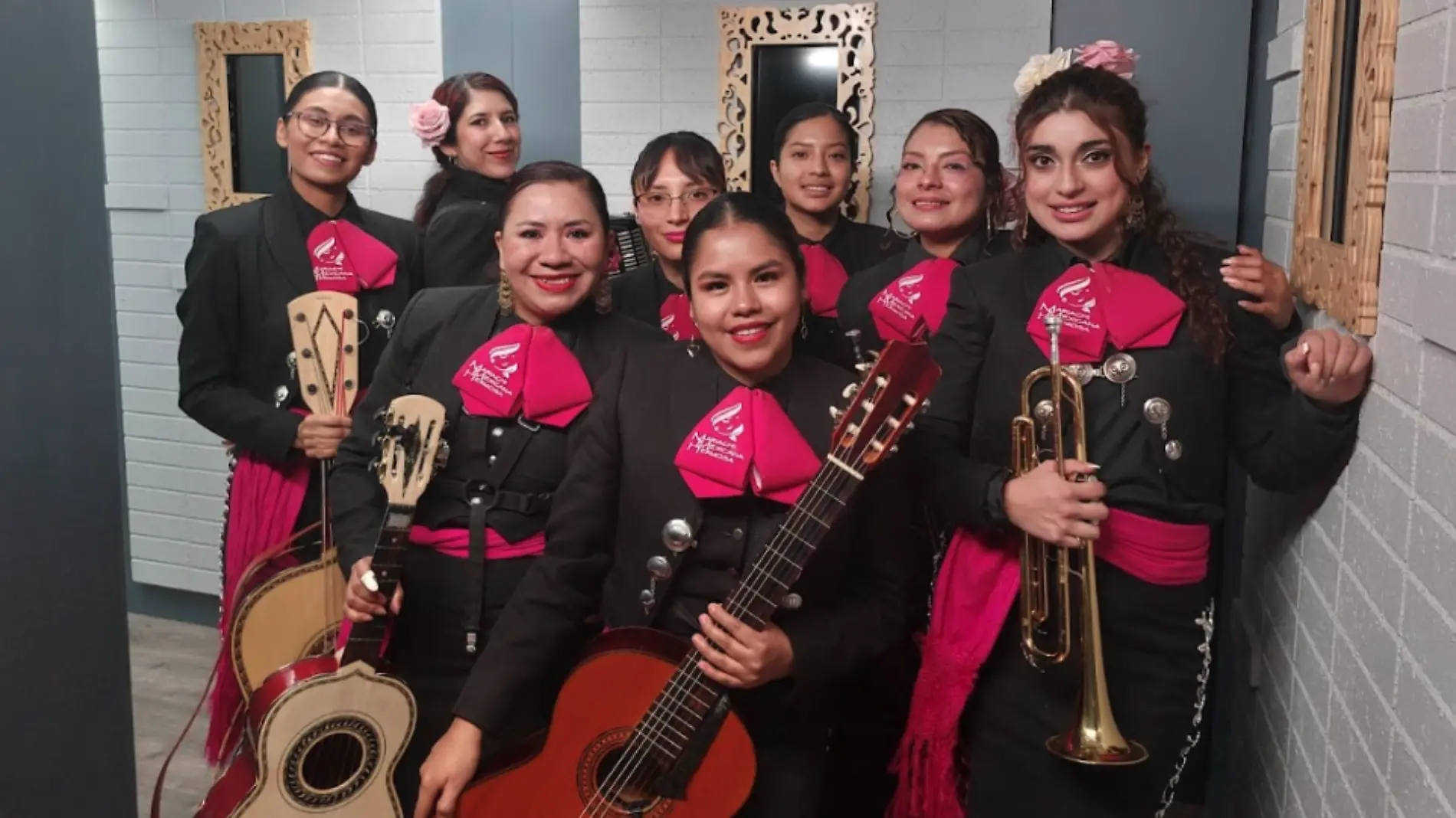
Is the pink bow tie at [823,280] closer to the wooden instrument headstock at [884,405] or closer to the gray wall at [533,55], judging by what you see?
the wooden instrument headstock at [884,405]

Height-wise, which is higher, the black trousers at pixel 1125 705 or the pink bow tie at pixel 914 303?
the pink bow tie at pixel 914 303

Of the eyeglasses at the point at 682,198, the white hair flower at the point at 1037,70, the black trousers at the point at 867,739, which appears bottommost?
the black trousers at the point at 867,739

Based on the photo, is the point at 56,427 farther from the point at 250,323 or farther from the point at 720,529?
the point at 720,529

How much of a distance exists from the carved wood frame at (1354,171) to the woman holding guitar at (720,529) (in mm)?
752

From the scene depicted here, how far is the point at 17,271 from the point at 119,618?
2.15ft

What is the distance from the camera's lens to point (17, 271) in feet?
6.68

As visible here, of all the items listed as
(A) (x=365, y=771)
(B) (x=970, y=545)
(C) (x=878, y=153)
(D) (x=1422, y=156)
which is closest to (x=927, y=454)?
(B) (x=970, y=545)

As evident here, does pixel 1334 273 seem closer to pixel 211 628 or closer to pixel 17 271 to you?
pixel 17 271

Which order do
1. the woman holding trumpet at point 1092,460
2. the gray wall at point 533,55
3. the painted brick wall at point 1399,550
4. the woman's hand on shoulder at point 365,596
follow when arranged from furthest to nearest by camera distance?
1. the gray wall at point 533,55
2. the woman's hand on shoulder at point 365,596
3. the woman holding trumpet at point 1092,460
4. the painted brick wall at point 1399,550

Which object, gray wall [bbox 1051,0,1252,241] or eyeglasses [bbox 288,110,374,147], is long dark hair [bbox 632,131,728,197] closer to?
eyeglasses [bbox 288,110,374,147]

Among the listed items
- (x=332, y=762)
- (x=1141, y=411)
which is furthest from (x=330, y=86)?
(x=1141, y=411)

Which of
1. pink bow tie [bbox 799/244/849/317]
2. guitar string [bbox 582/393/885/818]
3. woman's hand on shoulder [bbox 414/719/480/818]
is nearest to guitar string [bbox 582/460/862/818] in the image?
guitar string [bbox 582/393/885/818]

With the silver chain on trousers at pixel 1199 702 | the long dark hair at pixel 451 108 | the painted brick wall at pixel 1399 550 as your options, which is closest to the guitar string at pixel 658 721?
the silver chain on trousers at pixel 1199 702

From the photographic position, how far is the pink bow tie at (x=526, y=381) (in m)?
2.25
